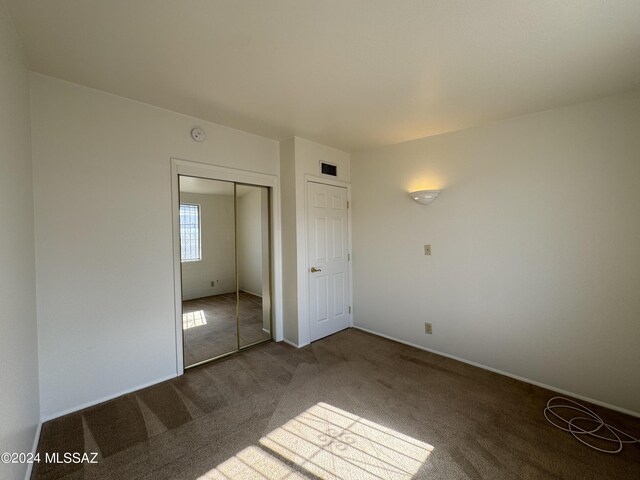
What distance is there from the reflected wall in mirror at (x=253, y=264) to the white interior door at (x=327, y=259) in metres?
0.57

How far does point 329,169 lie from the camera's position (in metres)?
3.80

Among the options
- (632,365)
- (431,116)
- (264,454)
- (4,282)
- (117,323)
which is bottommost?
(264,454)

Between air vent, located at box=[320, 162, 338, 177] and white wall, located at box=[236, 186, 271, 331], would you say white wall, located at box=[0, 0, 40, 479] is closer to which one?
white wall, located at box=[236, 186, 271, 331]

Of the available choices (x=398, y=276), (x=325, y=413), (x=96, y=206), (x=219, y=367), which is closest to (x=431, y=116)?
(x=398, y=276)

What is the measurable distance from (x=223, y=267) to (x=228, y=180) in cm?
100

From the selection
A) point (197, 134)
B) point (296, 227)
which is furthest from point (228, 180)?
point (296, 227)

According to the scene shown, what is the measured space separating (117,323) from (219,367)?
1.08 m

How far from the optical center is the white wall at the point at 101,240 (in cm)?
207

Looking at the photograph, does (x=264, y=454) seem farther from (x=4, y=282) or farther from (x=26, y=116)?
(x=26, y=116)

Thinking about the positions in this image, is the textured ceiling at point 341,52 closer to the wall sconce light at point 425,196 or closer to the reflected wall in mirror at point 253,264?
the wall sconce light at point 425,196

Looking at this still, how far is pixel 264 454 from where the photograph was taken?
181 centimetres

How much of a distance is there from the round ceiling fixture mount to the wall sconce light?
242 centimetres

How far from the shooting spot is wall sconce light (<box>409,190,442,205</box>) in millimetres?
3137

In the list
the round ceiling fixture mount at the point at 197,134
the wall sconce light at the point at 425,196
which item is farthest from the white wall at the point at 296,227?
the wall sconce light at the point at 425,196
